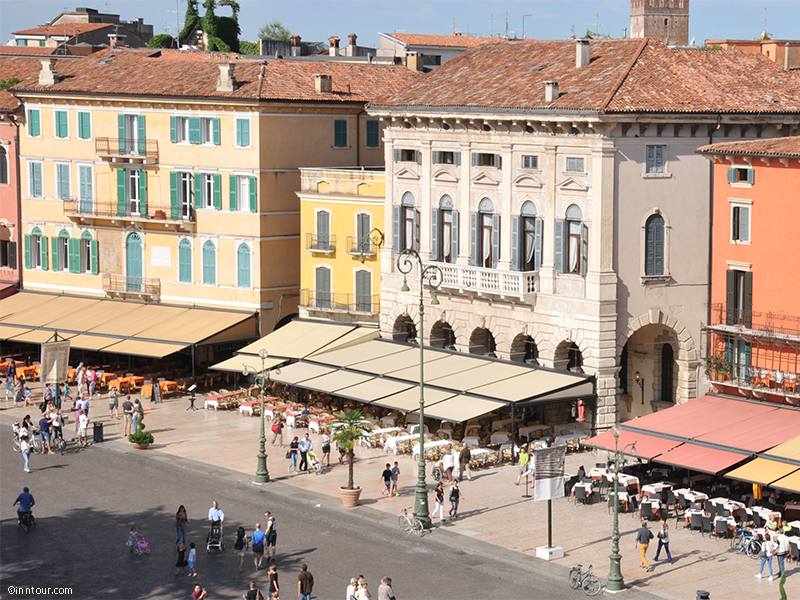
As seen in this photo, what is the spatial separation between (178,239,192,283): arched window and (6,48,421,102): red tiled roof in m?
6.92

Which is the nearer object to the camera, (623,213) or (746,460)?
(746,460)

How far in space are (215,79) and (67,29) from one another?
1857 inches

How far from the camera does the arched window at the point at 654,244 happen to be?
50875 millimetres

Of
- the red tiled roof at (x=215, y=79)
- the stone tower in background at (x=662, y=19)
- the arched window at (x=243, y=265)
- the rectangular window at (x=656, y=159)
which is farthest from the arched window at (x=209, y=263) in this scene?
the rectangular window at (x=656, y=159)

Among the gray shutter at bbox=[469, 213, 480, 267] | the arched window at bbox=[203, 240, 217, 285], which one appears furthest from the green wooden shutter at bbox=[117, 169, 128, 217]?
the gray shutter at bbox=[469, 213, 480, 267]

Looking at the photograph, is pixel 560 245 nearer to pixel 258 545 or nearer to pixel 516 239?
pixel 516 239

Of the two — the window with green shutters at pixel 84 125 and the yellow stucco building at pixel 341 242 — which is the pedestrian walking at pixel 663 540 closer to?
the yellow stucco building at pixel 341 242

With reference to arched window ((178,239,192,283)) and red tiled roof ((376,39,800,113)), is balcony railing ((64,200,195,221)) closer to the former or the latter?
arched window ((178,239,192,283))

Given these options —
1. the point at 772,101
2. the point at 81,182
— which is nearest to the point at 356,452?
the point at 772,101

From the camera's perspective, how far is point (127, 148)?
221 ft

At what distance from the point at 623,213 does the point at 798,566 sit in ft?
55.1

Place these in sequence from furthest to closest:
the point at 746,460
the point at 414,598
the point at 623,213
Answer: the point at 623,213
the point at 746,460
the point at 414,598

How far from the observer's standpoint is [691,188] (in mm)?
51125

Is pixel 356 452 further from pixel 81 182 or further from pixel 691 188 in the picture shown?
pixel 81 182
